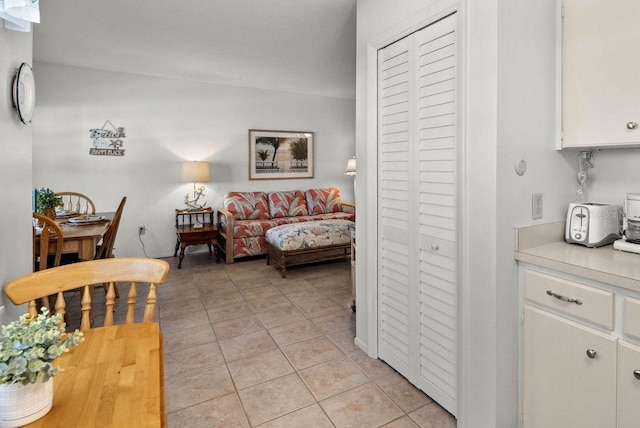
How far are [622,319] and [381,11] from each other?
1917 millimetres

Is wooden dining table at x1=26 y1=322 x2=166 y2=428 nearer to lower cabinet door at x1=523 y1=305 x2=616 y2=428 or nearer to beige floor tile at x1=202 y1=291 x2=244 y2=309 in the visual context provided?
lower cabinet door at x1=523 y1=305 x2=616 y2=428

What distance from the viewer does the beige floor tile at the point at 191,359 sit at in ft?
7.44

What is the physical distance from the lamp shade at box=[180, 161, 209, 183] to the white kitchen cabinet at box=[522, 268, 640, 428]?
14.1 feet

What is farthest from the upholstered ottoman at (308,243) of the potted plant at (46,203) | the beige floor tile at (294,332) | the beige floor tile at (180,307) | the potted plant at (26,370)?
the potted plant at (26,370)

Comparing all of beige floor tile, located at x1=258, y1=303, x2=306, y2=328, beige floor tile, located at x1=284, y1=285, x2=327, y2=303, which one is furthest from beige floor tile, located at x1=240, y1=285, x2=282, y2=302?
beige floor tile, located at x1=258, y1=303, x2=306, y2=328

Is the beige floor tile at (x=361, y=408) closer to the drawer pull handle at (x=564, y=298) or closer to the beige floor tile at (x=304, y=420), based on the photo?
the beige floor tile at (x=304, y=420)

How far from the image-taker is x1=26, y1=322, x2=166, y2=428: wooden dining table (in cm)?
73

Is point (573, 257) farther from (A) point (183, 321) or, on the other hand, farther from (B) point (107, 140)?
(B) point (107, 140)

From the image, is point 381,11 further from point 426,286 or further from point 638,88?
point 426,286

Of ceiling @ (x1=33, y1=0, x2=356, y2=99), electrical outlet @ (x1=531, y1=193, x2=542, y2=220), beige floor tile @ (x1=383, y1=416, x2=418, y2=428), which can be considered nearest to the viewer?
electrical outlet @ (x1=531, y1=193, x2=542, y2=220)

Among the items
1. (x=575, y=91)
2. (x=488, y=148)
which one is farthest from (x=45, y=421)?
(x=575, y=91)

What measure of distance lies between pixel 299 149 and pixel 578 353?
521 centimetres

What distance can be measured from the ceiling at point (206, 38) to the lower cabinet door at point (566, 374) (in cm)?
265

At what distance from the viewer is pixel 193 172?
16.2 feet
